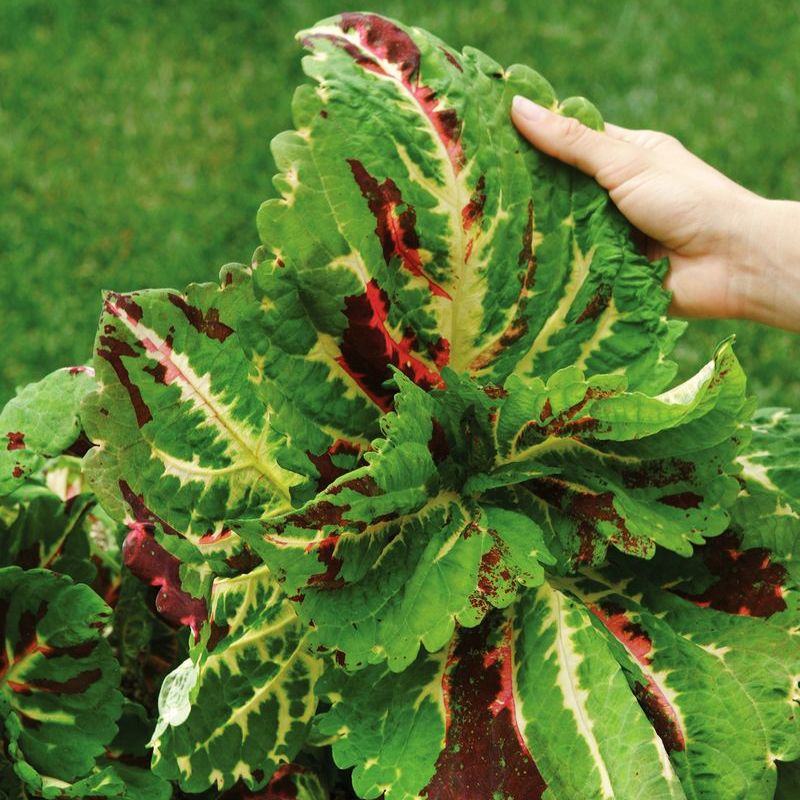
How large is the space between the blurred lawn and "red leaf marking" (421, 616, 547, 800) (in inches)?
66.7

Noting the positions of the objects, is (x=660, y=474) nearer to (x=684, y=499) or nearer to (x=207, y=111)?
(x=684, y=499)

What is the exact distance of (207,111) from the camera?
2842mm

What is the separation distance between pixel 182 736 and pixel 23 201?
2.11 metres

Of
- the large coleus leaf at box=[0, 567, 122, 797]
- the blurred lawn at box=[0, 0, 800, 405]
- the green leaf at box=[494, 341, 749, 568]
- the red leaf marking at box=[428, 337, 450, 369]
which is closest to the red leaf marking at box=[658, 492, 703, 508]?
the green leaf at box=[494, 341, 749, 568]

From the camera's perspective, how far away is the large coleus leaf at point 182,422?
83 cm

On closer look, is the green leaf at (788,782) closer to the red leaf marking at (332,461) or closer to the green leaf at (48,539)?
the red leaf marking at (332,461)

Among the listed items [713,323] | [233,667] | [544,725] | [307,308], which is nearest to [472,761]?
[544,725]

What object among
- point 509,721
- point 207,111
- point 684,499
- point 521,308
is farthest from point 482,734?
point 207,111

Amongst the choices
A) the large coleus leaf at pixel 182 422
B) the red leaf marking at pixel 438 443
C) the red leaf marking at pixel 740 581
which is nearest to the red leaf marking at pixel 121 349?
the large coleus leaf at pixel 182 422

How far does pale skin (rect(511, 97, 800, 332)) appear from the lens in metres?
0.97

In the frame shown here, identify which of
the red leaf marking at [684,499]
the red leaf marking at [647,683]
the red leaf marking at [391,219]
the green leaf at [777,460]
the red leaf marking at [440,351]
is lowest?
the red leaf marking at [647,683]

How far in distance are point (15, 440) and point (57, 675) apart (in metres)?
0.20

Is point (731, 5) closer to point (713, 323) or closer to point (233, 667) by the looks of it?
point (713, 323)

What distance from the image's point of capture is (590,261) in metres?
0.93
